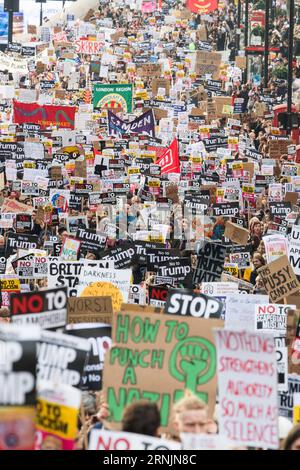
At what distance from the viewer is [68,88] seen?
49.0 meters

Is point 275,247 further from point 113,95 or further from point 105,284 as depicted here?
point 113,95

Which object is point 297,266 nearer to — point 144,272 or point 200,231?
point 144,272

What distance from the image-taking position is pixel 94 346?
9.90 meters

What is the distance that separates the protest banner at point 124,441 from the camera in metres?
7.18

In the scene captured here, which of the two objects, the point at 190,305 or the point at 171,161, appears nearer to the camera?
the point at 190,305

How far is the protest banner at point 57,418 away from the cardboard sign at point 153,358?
5.12 feet

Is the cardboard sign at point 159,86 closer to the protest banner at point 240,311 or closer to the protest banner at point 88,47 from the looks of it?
the protest banner at point 88,47

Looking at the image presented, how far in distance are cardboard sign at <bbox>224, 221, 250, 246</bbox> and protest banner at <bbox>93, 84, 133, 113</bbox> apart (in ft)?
61.4

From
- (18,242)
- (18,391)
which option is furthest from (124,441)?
(18,242)

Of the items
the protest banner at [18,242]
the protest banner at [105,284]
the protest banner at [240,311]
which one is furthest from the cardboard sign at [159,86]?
the protest banner at [240,311]

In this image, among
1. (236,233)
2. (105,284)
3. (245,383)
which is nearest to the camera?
(245,383)

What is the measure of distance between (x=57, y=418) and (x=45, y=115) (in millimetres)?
27998
